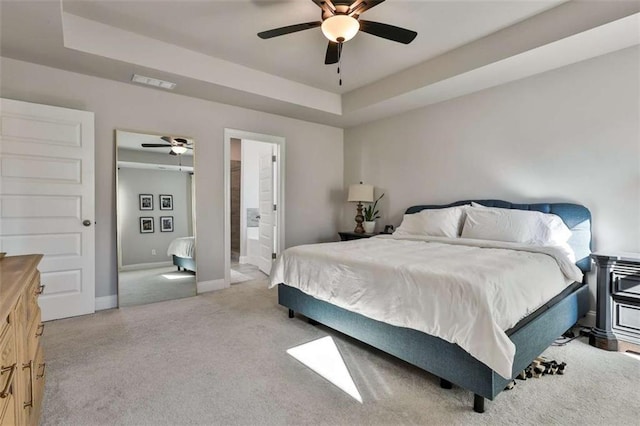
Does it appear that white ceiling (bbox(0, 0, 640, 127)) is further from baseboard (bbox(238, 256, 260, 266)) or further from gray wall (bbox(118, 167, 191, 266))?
baseboard (bbox(238, 256, 260, 266))

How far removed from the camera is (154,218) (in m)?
3.93

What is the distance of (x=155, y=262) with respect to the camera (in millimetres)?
3938

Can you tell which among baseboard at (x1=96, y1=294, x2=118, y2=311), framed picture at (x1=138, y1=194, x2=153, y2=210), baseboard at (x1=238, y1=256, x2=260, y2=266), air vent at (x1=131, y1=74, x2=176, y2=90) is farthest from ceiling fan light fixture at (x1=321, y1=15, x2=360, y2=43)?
baseboard at (x1=238, y1=256, x2=260, y2=266)

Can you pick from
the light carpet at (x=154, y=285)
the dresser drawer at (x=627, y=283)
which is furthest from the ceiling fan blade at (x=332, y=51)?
the light carpet at (x=154, y=285)

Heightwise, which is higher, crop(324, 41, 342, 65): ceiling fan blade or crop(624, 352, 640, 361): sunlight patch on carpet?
crop(324, 41, 342, 65): ceiling fan blade

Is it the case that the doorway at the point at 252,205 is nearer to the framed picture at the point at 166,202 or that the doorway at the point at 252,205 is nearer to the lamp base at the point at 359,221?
the framed picture at the point at 166,202

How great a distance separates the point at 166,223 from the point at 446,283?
342 centimetres

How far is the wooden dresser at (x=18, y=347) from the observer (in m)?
0.99

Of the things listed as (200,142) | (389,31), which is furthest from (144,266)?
(389,31)

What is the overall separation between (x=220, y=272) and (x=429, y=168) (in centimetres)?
320

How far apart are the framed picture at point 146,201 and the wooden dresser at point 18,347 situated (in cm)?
212

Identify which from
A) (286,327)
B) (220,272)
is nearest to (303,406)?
(286,327)

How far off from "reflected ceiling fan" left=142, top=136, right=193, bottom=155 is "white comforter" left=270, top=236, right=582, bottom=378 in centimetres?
208

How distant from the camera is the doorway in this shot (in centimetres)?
462
